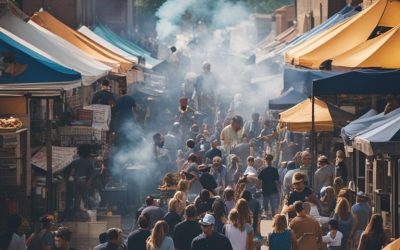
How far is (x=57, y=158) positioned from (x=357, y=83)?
5.33 meters

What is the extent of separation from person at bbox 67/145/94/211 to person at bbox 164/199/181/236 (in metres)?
4.71

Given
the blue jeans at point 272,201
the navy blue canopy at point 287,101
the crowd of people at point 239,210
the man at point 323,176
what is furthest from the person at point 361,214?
the navy blue canopy at point 287,101

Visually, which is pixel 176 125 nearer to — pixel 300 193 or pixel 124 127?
pixel 124 127

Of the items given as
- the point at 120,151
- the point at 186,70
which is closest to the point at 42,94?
the point at 120,151

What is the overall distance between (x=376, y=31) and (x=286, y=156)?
5.73 meters

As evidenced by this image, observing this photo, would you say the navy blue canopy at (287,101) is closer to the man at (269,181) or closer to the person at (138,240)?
the man at (269,181)

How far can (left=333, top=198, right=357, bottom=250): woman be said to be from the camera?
808 inches

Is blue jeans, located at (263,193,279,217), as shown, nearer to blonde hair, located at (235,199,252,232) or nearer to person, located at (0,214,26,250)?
blonde hair, located at (235,199,252,232)

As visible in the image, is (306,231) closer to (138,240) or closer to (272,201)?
(138,240)

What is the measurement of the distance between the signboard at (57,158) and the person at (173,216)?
379 centimetres

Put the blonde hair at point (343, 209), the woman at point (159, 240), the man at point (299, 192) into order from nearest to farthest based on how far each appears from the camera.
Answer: the woman at point (159, 240) → the blonde hair at point (343, 209) → the man at point (299, 192)

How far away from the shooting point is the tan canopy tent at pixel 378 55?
23845mm

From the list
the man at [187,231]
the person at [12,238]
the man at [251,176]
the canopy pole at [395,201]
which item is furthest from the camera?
the man at [251,176]

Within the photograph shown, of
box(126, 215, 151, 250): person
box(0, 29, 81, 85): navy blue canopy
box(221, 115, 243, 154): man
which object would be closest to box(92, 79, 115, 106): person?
box(221, 115, 243, 154): man
